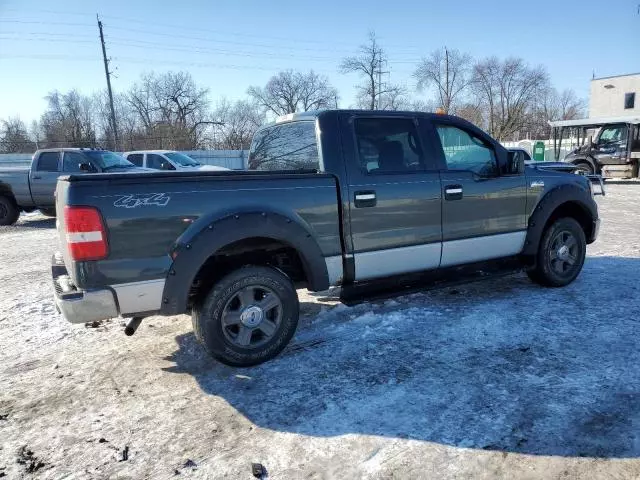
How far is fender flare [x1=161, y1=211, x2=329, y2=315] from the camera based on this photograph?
10.7 feet

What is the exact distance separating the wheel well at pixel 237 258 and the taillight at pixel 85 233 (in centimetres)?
72

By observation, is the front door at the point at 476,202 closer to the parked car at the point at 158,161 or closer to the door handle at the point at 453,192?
the door handle at the point at 453,192

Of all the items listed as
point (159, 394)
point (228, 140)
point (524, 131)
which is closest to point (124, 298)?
point (159, 394)

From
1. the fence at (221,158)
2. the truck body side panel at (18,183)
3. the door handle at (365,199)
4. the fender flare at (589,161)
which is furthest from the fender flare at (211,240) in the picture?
the fence at (221,158)

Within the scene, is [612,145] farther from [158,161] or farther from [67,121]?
[67,121]

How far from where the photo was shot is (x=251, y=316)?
11.8 ft

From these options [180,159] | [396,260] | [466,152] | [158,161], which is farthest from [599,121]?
[396,260]

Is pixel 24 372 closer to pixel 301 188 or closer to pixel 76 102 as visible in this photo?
pixel 301 188

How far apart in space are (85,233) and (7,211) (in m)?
11.3

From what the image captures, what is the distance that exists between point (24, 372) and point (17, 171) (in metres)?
10.1

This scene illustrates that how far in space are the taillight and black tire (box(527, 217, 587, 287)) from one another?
4435 mm

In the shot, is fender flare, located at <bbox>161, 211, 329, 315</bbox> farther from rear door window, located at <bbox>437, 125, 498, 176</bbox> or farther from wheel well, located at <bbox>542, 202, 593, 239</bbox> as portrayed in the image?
wheel well, located at <bbox>542, 202, 593, 239</bbox>

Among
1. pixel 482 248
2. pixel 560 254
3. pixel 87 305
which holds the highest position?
pixel 87 305

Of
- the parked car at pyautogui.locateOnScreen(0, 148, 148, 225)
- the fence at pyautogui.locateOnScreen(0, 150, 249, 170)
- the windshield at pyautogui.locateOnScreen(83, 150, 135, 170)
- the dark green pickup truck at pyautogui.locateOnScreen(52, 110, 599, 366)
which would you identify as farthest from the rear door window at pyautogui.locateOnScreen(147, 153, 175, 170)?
the fence at pyautogui.locateOnScreen(0, 150, 249, 170)
